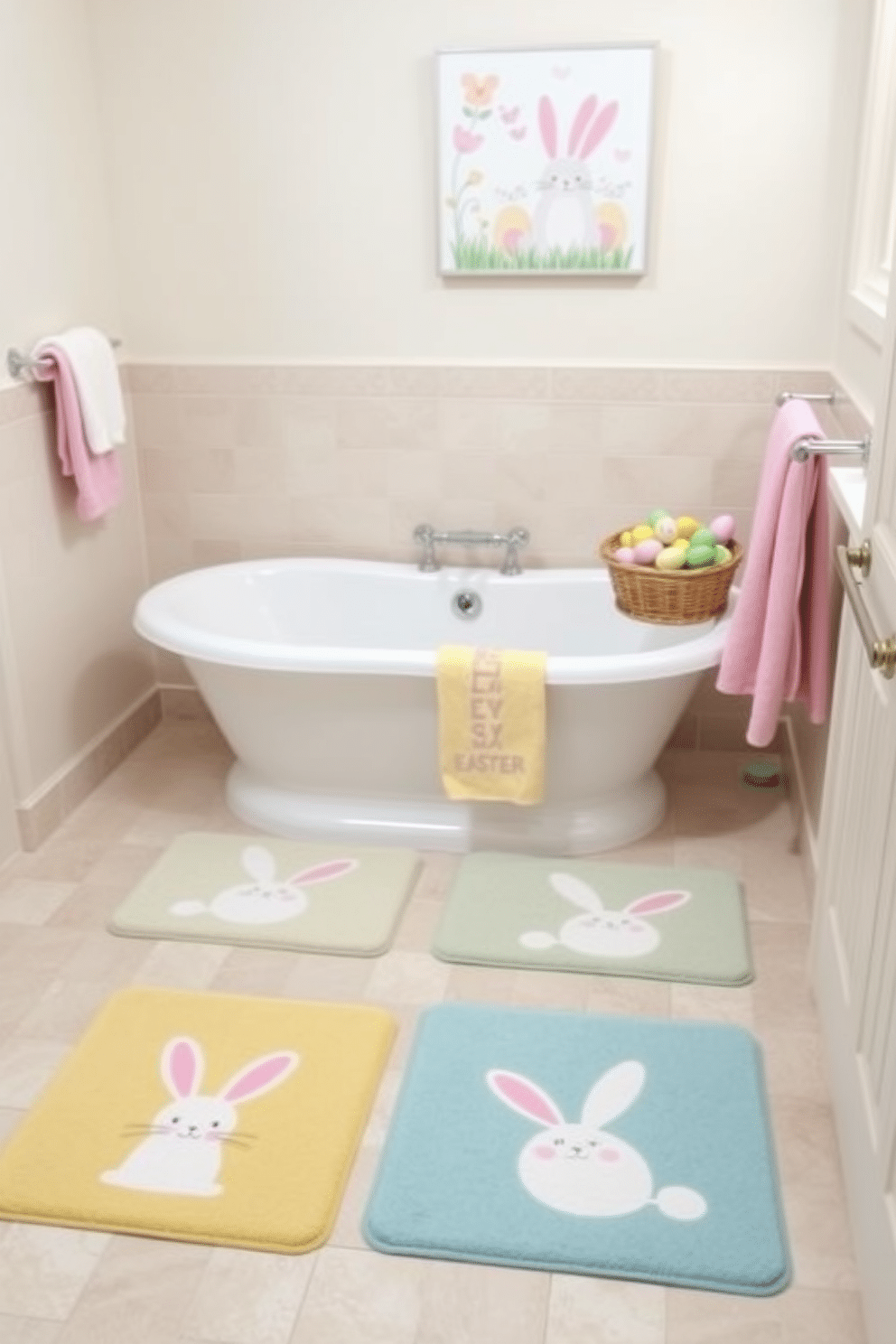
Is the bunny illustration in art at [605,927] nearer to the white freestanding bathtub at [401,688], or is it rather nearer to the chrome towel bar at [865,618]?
the white freestanding bathtub at [401,688]

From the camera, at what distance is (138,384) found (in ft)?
11.4

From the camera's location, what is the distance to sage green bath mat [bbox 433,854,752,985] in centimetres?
254

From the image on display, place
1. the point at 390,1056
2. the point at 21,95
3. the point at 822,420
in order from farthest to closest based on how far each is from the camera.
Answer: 1. the point at 822,420
2. the point at 21,95
3. the point at 390,1056

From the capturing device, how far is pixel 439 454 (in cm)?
340

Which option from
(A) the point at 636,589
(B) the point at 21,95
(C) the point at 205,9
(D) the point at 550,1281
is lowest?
(D) the point at 550,1281

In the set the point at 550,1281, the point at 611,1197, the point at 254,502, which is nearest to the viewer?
the point at 550,1281

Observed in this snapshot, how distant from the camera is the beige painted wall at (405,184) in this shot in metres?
2.98

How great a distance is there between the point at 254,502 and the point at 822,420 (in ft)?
5.11

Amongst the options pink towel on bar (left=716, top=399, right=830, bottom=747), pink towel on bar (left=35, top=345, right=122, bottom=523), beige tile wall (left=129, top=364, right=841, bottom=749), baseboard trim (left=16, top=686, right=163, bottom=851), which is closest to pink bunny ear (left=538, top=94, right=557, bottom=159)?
beige tile wall (left=129, top=364, right=841, bottom=749)

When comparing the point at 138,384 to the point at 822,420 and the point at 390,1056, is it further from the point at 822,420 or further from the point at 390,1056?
the point at 390,1056

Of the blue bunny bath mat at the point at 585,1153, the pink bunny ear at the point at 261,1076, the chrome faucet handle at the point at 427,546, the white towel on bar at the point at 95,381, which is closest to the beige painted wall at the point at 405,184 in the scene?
the white towel on bar at the point at 95,381

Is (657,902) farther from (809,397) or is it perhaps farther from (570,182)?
(570,182)

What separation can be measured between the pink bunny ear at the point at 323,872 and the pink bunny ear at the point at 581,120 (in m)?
1.82

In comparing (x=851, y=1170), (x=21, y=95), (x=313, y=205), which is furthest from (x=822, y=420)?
(x=21, y=95)
